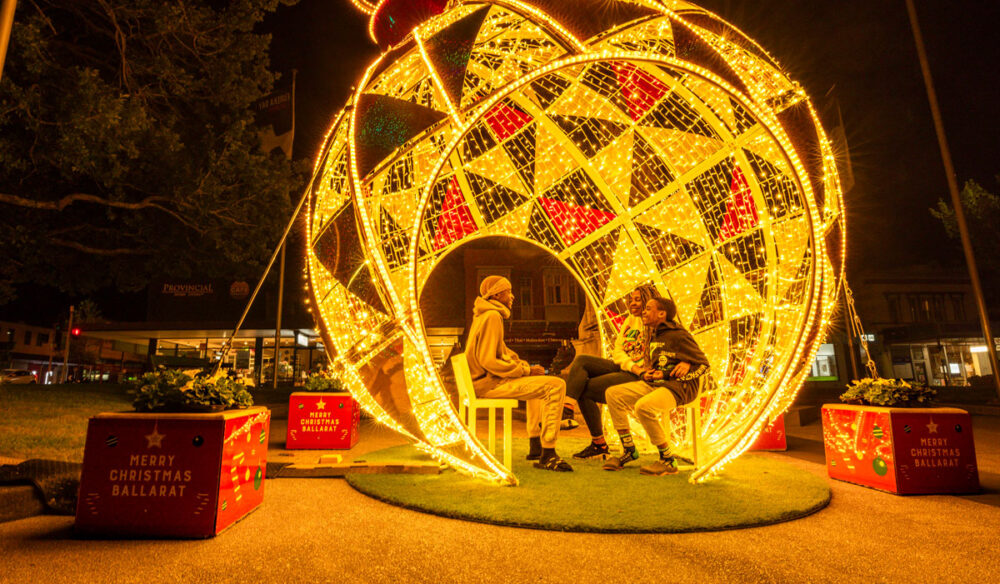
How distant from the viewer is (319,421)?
24.1 feet

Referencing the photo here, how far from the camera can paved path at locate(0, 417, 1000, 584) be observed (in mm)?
2508

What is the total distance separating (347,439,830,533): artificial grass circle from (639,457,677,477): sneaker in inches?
3.5

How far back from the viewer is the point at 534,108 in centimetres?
720

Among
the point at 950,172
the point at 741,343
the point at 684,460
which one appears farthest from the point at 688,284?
the point at 950,172

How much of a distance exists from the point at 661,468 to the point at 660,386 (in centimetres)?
78

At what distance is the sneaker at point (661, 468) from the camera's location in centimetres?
503

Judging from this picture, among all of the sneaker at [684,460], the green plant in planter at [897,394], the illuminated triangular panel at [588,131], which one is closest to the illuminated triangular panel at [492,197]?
the illuminated triangular panel at [588,131]

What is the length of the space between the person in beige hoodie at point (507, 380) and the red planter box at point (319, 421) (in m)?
2.91

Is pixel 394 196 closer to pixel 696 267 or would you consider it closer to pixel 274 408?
pixel 696 267

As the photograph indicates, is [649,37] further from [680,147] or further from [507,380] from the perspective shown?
[507,380]

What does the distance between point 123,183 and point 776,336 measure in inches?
481

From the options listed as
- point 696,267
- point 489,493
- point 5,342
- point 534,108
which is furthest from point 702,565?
point 5,342

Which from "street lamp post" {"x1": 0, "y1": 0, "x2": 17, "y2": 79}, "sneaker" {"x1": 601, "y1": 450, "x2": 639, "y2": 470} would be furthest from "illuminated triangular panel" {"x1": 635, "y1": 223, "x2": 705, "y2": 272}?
"street lamp post" {"x1": 0, "y1": 0, "x2": 17, "y2": 79}

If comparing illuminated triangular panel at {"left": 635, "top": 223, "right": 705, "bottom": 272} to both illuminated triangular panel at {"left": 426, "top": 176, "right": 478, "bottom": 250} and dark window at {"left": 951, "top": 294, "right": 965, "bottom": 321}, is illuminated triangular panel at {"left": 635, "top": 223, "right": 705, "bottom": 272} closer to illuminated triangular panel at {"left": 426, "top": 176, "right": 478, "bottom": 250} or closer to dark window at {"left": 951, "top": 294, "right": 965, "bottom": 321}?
illuminated triangular panel at {"left": 426, "top": 176, "right": 478, "bottom": 250}
